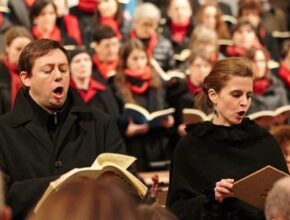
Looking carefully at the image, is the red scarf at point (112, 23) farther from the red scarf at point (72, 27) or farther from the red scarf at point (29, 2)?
the red scarf at point (29, 2)

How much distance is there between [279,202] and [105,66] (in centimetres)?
385

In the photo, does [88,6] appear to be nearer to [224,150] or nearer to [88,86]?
[88,86]

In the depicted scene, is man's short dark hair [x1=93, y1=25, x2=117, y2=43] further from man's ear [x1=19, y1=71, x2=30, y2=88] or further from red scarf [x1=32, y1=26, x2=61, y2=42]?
man's ear [x1=19, y1=71, x2=30, y2=88]

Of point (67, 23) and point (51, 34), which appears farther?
point (67, 23)

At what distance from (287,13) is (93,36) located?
409cm

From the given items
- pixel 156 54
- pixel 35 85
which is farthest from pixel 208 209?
pixel 156 54

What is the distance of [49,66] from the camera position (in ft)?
12.2

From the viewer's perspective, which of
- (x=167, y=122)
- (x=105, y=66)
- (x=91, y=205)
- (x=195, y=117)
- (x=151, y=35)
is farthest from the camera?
(x=151, y=35)

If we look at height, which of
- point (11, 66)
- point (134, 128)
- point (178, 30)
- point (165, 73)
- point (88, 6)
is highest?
point (88, 6)

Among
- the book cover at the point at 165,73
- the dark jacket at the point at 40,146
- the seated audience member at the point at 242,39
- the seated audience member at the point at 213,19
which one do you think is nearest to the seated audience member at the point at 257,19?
the seated audience member at the point at 213,19

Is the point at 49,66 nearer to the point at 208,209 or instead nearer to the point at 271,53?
the point at 208,209

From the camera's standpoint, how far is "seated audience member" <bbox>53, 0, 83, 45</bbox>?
713 centimetres

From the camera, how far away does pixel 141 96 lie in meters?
6.59

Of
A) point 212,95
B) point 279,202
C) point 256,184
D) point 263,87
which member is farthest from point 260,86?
point 279,202
